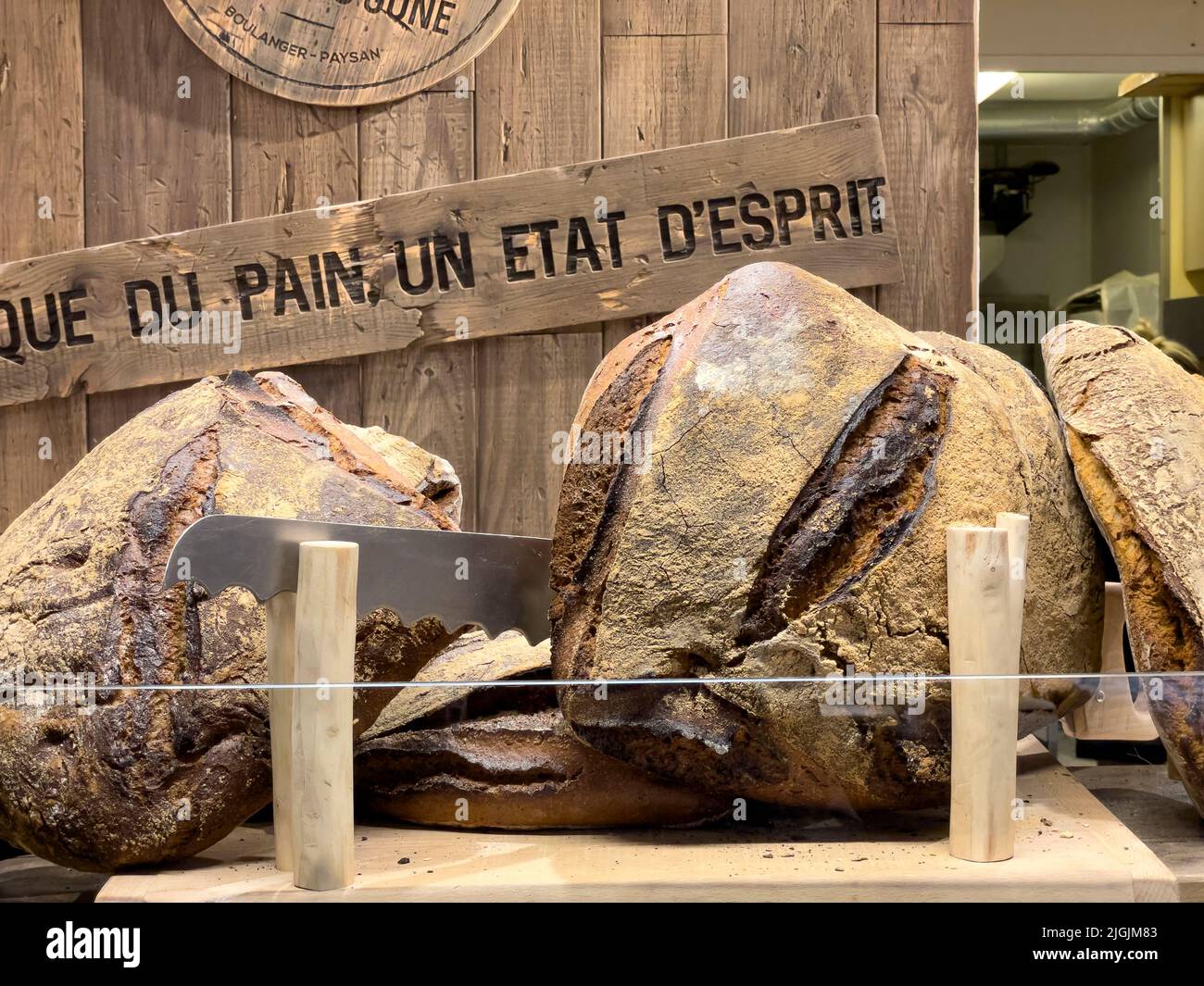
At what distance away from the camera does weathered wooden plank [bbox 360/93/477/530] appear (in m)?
2.26

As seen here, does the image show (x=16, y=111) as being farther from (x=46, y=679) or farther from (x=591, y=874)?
(x=591, y=874)

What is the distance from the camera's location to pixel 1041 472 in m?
1.43

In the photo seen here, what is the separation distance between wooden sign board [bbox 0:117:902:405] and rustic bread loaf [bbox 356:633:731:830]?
1021 mm

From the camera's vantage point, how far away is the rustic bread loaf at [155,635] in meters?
1.22

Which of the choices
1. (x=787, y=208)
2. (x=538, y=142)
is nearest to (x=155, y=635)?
(x=538, y=142)

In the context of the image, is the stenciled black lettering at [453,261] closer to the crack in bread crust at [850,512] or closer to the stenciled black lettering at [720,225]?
the stenciled black lettering at [720,225]

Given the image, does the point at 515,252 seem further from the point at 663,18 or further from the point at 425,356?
the point at 663,18

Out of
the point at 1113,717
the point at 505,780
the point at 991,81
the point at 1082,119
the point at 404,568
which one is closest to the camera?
the point at 1113,717

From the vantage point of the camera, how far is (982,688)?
117 centimetres

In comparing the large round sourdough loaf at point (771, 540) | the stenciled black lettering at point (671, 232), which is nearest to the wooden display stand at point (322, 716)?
the large round sourdough loaf at point (771, 540)

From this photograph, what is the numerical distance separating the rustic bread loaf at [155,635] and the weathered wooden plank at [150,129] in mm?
931

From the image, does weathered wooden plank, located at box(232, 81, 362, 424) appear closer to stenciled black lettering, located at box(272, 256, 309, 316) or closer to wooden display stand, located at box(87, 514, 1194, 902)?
stenciled black lettering, located at box(272, 256, 309, 316)

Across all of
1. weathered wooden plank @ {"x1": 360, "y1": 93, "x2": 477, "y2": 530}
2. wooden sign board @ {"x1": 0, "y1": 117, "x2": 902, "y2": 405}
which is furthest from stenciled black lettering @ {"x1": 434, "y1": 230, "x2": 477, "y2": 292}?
weathered wooden plank @ {"x1": 360, "y1": 93, "x2": 477, "y2": 530}

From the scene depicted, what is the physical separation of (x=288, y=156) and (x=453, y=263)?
1.23 ft
